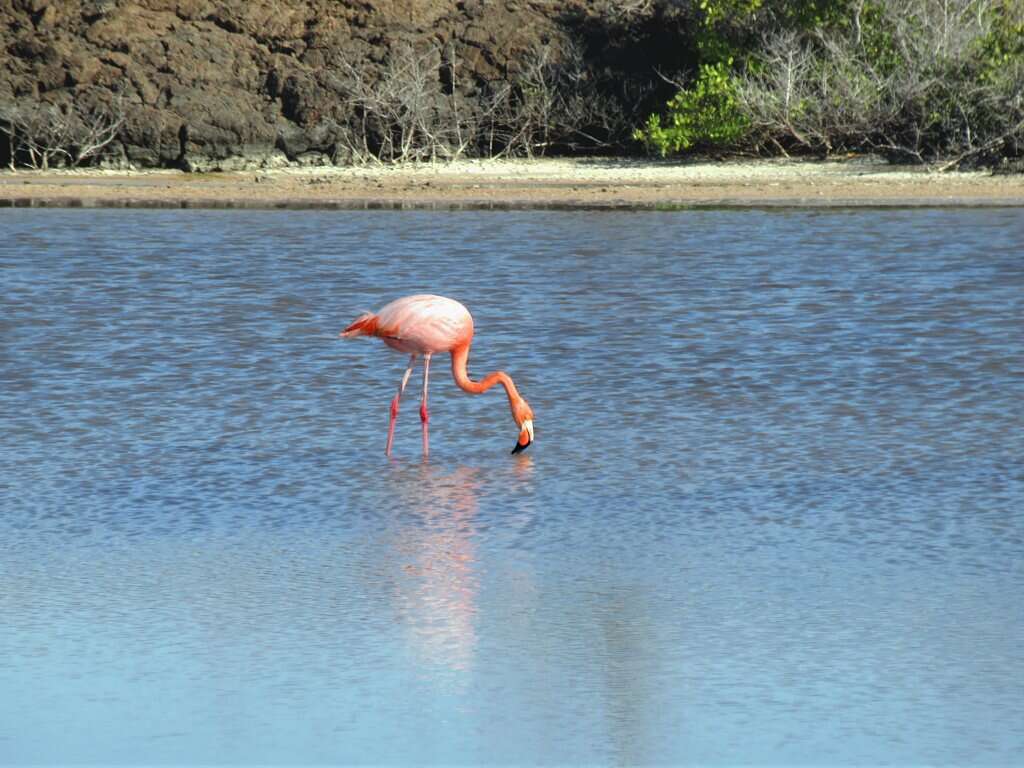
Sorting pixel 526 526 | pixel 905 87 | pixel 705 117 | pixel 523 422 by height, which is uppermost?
pixel 905 87

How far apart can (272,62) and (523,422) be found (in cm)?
2044

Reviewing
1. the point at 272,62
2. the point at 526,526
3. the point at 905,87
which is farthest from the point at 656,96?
the point at 526,526

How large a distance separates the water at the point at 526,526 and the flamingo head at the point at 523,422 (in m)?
0.13

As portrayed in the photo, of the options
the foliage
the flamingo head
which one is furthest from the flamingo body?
the foliage

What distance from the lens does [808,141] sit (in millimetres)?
25016

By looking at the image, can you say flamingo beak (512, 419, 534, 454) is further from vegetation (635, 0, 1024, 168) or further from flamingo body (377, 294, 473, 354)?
vegetation (635, 0, 1024, 168)

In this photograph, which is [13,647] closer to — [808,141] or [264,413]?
[264,413]

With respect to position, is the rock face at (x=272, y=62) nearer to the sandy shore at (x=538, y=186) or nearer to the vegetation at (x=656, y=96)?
the vegetation at (x=656, y=96)

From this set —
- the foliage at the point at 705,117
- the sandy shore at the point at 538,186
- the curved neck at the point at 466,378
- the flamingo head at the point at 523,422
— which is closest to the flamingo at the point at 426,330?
the curved neck at the point at 466,378

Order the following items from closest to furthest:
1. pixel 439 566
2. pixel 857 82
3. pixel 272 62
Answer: pixel 439 566, pixel 857 82, pixel 272 62

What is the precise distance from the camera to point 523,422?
8.59m

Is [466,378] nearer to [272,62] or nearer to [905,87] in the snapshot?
[905,87]

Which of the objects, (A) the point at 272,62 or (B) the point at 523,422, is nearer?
(B) the point at 523,422

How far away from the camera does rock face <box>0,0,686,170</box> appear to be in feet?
87.5
